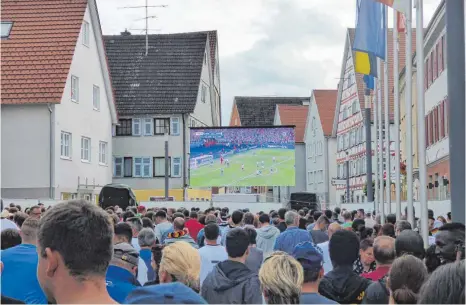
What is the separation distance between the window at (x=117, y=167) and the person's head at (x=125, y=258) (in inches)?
1824

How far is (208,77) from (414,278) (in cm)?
5364

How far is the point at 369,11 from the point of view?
70.1 feet

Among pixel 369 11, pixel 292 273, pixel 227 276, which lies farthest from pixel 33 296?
pixel 369 11

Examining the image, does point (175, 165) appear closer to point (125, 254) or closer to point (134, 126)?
point (134, 126)

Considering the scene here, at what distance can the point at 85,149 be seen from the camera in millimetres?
43969

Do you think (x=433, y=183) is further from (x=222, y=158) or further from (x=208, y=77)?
(x=208, y=77)

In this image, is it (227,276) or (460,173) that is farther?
(460,173)

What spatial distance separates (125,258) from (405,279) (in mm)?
2835

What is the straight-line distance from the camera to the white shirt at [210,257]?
31.6 feet

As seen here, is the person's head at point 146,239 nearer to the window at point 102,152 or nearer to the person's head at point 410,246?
the person's head at point 410,246

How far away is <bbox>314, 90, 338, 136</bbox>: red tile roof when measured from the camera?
75.6 metres

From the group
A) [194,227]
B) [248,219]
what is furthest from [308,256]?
[194,227]

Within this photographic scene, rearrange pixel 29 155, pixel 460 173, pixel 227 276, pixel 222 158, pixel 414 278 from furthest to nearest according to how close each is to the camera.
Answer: pixel 222 158 < pixel 29 155 < pixel 460 173 < pixel 227 276 < pixel 414 278

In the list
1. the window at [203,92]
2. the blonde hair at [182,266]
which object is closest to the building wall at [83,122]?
the window at [203,92]
